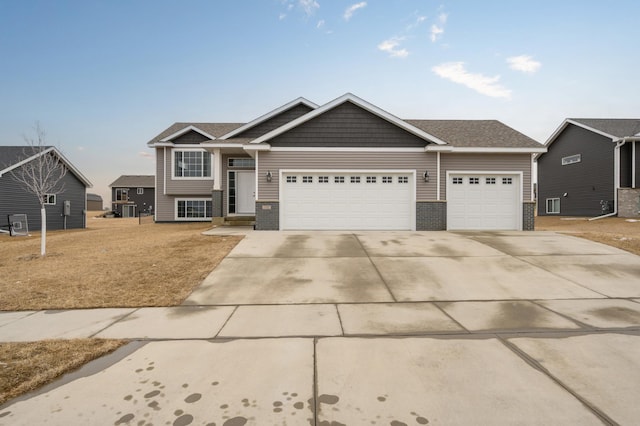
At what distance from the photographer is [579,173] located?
938 inches

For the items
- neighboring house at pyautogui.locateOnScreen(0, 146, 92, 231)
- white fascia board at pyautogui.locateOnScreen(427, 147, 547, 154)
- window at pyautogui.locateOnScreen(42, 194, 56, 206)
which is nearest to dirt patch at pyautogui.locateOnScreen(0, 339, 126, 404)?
white fascia board at pyautogui.locateOnScreen(427, 147, 547, 154)

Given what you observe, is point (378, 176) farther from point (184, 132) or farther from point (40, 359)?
point (184, 132)

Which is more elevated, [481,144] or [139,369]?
[481,144]

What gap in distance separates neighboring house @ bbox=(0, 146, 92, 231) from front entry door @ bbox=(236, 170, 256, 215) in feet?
37.9

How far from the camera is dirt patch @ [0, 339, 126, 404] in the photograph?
2.82 m

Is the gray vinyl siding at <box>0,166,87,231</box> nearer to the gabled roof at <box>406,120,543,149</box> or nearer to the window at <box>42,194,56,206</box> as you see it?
the window at <box>42,194,56,206</box>

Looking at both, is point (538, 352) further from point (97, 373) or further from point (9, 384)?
point (9, 384)

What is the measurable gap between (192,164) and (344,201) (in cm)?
1212

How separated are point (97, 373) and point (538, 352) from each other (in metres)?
4.86

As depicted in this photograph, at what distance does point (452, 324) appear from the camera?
4.24 m

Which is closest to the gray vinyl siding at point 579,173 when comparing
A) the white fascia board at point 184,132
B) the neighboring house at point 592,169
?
the neighboring house at point 592,169

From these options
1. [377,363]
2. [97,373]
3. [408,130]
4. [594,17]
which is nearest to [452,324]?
[377,363]

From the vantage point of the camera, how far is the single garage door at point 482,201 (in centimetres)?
1330

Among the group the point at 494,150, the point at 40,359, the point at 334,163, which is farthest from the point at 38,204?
the point at 494,150
